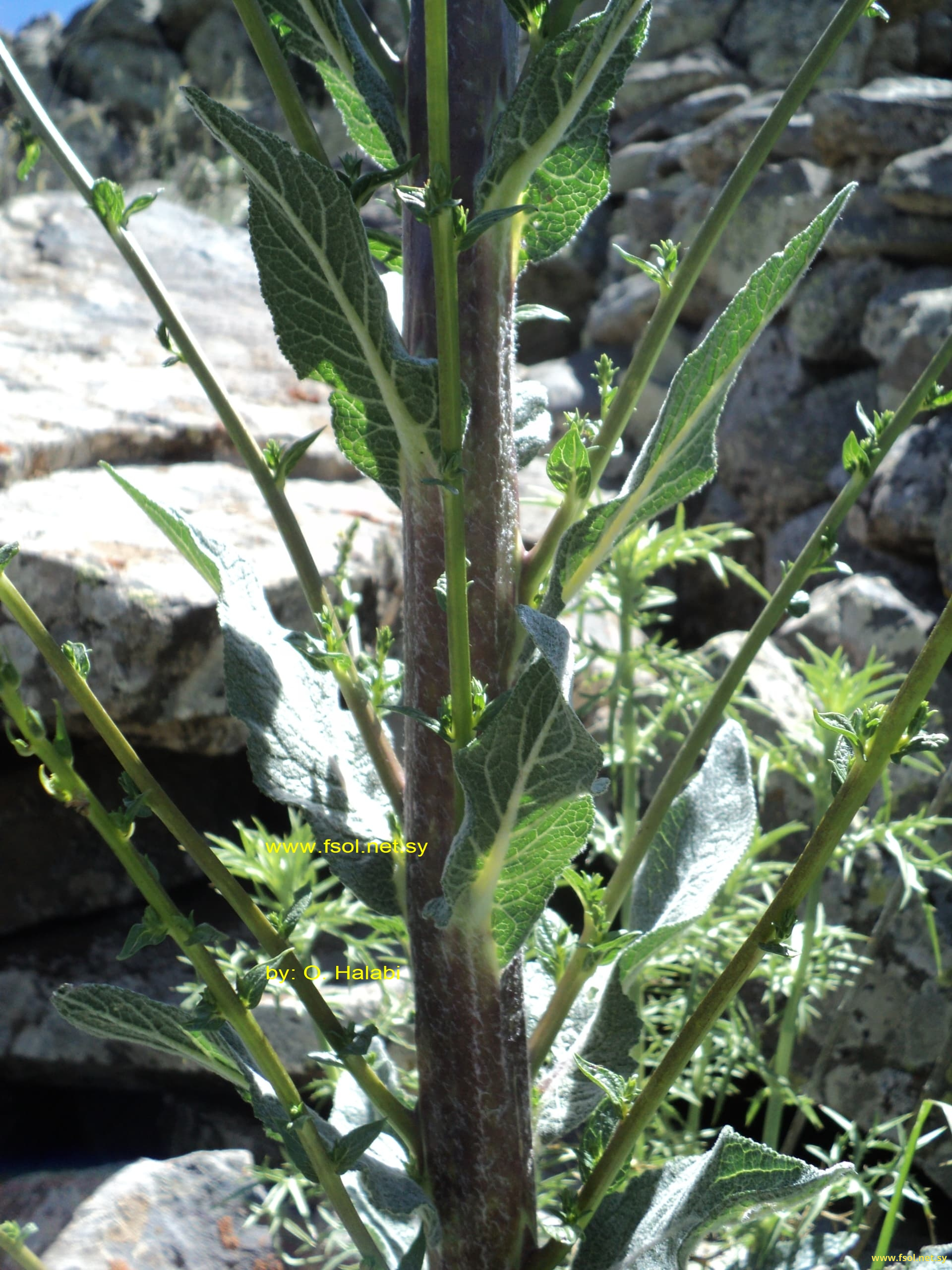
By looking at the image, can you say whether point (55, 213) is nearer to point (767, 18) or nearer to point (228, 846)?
point (228, 846)

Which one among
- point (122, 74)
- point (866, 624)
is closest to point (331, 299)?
point (866, 624)

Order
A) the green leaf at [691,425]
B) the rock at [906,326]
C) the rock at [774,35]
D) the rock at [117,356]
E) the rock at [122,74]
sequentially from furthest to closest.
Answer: the rock at [122,74]
the rock at [774,35]
the rock at [906,326]
the rock at [117,356]
the green leaf at [691,425]

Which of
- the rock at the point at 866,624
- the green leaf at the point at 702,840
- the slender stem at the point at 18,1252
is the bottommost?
the rock at the point at 866,624

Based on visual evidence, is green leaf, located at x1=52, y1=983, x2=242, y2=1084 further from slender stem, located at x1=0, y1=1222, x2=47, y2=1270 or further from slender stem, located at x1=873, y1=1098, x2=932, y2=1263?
slender stem, located at x1=873, y1=1098, x2=932, y2=1263

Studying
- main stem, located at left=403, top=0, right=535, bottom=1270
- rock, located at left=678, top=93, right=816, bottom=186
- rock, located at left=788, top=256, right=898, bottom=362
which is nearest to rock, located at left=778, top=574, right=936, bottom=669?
rock, located at left=788, top=256, right=898, bottom=362

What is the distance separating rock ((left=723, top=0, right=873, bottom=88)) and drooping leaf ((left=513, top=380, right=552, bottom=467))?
15.7 feet

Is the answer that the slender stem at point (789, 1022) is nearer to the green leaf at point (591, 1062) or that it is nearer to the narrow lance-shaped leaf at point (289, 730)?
the green leaf at point (591, 1062)

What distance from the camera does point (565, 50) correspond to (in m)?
0.48

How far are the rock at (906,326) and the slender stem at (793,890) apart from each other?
7.08 ft

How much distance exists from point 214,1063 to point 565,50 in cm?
56

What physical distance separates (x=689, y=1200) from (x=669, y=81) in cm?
555

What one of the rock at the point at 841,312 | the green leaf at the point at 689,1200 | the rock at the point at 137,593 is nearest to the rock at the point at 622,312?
the rock at the point at 841,312

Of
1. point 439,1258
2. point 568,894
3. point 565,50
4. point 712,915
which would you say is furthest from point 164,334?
point 568,894

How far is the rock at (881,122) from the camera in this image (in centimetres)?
293
